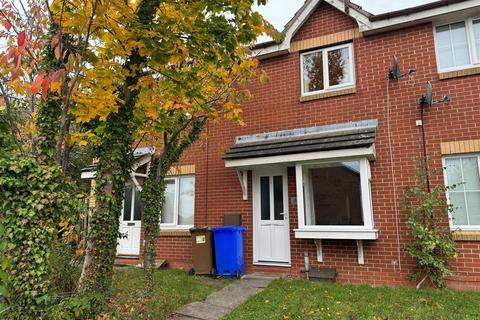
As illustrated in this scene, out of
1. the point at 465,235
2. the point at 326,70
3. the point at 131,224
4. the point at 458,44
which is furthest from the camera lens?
the point at 131,224

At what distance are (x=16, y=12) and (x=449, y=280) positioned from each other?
9641 millimetres

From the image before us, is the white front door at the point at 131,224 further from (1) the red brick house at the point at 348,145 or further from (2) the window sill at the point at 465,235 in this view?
(2) the window sill at the point at 465,235

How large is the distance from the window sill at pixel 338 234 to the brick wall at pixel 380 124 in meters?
0.45

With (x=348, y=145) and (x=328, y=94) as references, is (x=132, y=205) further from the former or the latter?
(x=348, y=145)

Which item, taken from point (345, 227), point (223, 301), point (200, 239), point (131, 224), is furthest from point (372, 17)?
point (131, 224)

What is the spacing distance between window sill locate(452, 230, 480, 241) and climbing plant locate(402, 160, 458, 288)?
0.16 meters

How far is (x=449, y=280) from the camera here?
6.69m

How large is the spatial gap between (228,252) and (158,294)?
2479mm

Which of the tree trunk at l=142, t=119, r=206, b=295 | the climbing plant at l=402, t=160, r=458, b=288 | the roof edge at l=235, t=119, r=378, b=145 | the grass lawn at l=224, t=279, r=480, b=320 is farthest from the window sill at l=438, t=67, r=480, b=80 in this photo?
the tree trunk at l=142, t=119, r=206, b=295

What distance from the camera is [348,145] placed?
23.0 ft

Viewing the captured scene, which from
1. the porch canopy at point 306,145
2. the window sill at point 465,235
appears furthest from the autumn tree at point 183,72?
the window sill at point 465,235

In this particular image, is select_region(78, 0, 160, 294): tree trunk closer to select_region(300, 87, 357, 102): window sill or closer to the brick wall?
the brick wall

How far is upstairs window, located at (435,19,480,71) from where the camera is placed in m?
7.22

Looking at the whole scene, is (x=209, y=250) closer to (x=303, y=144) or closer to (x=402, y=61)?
(x=303, y=144)
